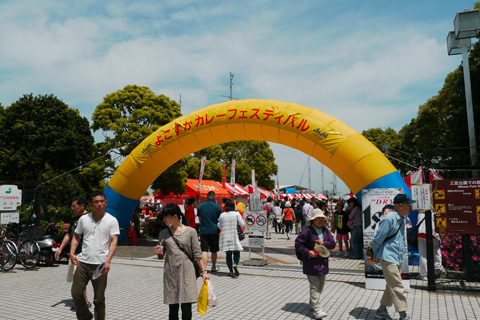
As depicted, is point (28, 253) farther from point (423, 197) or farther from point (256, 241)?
point (423, 197)

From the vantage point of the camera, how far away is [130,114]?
1772cm

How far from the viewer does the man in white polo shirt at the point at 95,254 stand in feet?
15.4

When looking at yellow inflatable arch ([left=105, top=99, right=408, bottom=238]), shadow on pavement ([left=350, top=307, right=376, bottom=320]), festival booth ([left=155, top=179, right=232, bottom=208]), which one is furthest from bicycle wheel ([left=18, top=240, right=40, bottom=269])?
festival booth ([left=155, top=179, right=232, bottom=208])

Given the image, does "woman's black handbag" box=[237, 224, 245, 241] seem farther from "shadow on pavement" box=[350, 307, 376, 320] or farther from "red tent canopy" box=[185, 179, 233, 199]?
"red tent canopy" box=[185, 179, 233, 199]

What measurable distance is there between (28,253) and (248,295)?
20.8 ft

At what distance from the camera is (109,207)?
13727mm

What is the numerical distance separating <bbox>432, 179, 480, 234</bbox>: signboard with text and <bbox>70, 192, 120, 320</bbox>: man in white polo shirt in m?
6.22

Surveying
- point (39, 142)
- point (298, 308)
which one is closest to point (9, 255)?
point (298, 308)

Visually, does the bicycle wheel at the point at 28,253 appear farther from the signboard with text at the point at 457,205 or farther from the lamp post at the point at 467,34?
the lamp post at the point at 467,34

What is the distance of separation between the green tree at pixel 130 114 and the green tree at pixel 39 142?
13033 mm

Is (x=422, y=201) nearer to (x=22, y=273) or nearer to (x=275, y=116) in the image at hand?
(x=275, y=116)

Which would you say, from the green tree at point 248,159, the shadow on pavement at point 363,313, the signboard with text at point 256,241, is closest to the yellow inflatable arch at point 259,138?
the signboard with text at point 256,241

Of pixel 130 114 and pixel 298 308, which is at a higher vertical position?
pixel 130 114

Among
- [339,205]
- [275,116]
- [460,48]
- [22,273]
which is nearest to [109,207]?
[22,273]
